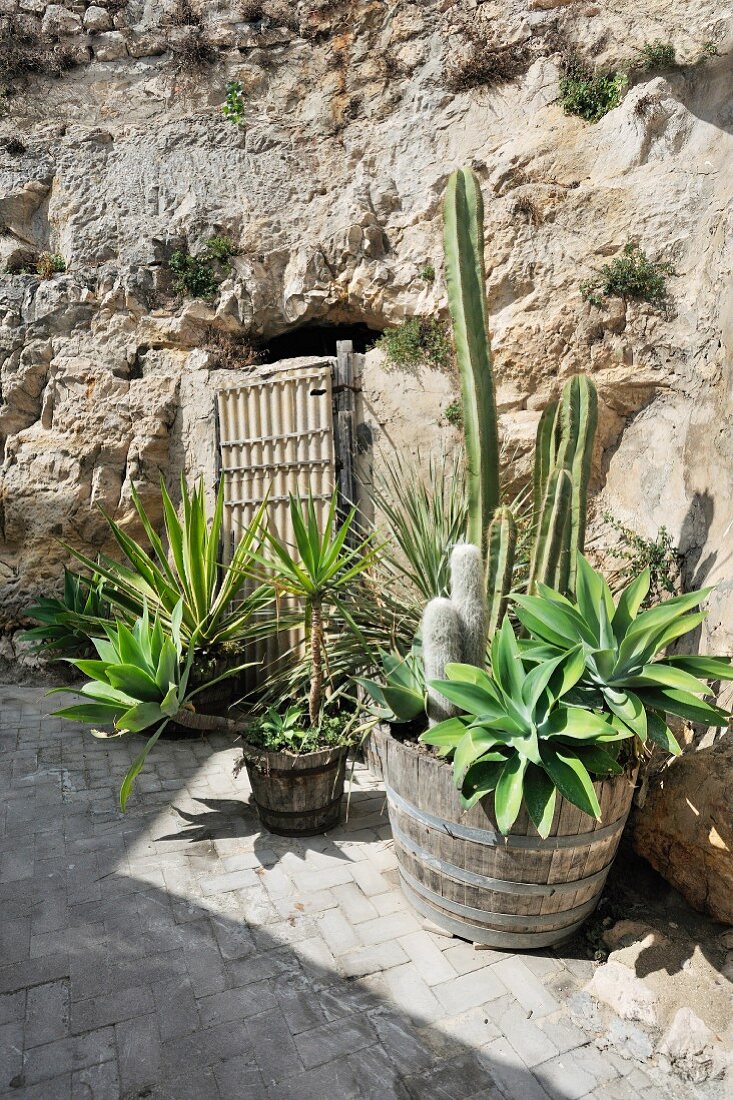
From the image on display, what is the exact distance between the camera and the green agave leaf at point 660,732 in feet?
6.02

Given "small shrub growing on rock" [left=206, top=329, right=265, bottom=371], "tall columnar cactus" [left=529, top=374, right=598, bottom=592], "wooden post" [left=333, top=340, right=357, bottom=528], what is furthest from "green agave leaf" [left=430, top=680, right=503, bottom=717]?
"small shrub growing on rock" [left=206, top=329, right=265, bottom=371]

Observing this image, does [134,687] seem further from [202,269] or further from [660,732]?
[202,269]

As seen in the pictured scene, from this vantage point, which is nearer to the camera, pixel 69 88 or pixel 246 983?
pixel 246 983

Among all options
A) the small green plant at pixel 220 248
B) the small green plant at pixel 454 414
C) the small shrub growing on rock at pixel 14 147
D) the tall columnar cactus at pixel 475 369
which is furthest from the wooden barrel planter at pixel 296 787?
the small shrub growing on rock at pixel 14 147

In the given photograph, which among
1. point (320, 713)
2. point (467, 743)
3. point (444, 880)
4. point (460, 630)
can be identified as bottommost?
point (444, 880)

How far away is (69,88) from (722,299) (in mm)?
6075

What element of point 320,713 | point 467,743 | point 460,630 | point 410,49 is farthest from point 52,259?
point 467,743

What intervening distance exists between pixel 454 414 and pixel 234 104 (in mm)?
3601

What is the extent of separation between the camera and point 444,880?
2.17 meters

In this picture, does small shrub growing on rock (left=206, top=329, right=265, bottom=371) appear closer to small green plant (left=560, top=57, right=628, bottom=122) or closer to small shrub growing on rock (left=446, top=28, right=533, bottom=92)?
small shrub growing on rock (left=446, top=28, right=533, bottom=92)

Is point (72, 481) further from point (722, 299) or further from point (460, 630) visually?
point (722, 299)

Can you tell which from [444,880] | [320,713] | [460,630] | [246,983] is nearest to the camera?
[246,983]

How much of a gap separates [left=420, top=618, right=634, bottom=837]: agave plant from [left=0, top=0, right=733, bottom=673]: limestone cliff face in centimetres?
147

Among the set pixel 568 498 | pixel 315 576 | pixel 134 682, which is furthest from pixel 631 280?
pixel 134 682
